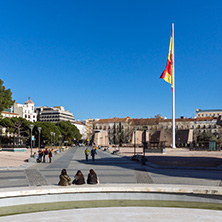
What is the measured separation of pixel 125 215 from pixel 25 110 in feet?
424

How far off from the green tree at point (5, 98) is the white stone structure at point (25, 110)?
80.4 metres

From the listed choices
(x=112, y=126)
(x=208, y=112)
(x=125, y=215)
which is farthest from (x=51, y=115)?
(x=125, y=215)

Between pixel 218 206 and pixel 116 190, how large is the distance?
139 inches

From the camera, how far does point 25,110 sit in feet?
432

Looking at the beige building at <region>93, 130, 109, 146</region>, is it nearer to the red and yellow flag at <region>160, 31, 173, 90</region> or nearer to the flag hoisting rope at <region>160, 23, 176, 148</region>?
the flag hoisting rope at <region>160, 23, 176, 148</region>

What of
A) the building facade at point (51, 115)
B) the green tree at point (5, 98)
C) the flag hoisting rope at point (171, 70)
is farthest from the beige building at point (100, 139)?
the green tree at point (5, 98)

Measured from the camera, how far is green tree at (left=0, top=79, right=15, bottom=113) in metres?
47.1

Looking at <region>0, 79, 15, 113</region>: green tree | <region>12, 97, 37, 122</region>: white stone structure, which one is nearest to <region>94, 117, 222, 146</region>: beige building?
<region>12, 97, 37, 122</region>: white stone structure

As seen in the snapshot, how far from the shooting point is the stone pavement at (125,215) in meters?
7.87

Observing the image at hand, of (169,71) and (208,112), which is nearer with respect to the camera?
(169,71)

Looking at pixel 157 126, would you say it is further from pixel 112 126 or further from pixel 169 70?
pixel 169 70

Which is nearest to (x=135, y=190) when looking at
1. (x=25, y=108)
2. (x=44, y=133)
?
(x=44, y=133)

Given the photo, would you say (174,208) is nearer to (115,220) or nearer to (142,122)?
(115,220)

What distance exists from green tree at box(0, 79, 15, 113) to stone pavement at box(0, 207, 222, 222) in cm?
4133
